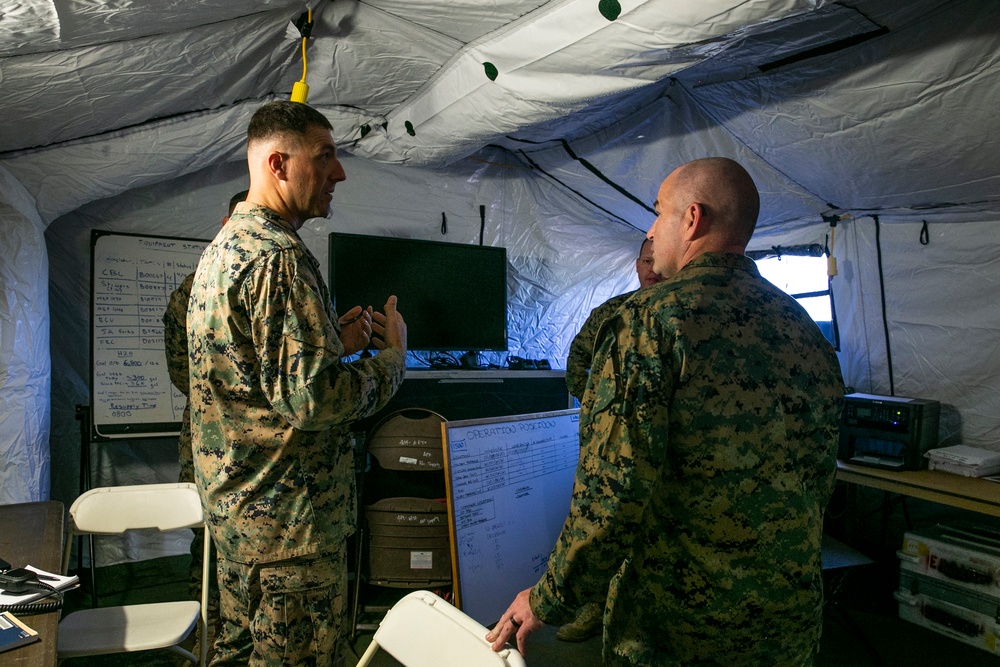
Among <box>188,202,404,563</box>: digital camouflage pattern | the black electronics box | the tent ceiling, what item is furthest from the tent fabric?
<box>188,202,404,563</box>: digital camouflage pattern

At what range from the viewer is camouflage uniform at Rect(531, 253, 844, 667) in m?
1.14

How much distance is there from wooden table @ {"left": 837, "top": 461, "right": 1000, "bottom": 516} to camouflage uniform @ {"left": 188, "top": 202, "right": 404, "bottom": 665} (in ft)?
7.51

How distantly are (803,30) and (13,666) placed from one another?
90.7 inches

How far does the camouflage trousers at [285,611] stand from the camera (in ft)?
4.44

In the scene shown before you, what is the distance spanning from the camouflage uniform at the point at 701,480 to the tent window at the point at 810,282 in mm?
2389

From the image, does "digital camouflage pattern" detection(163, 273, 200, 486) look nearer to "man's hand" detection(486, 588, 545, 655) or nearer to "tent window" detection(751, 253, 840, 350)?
"man's hand" detection(486, 588, 545, 655)

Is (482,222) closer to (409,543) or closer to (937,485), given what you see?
(409,543)

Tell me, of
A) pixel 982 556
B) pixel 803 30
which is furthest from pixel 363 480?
pixel 982 556

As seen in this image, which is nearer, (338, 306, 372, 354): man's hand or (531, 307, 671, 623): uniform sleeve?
(531, 307, 671, 623): uniform sleeve

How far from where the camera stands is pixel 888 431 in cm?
287

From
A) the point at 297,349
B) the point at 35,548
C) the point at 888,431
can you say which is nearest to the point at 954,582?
the point at 888,431

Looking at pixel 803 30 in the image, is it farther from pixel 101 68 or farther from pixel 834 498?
pixel 834 498

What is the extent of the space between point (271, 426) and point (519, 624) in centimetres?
66

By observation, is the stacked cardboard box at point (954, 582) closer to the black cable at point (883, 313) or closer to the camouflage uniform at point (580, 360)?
the black cable at point (883, 313)
